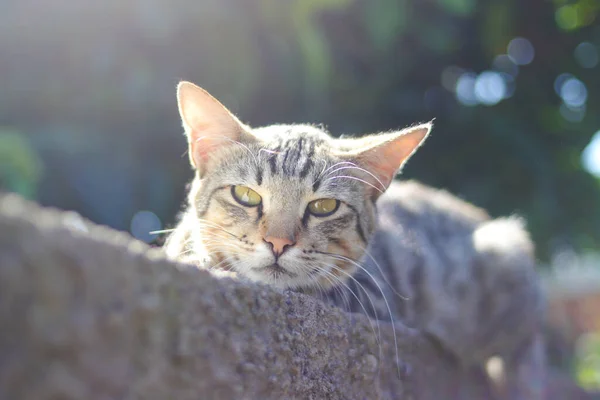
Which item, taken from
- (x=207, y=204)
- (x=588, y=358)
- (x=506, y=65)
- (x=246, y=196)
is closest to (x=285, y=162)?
(x=246, y=196)

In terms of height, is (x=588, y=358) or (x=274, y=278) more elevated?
(x=588, y=358)

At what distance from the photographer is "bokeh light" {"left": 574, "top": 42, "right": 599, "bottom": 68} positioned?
10.7 ft

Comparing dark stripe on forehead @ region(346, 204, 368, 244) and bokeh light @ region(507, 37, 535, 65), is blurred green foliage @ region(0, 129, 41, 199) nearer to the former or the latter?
dark stripe on forehead @ region(346, 204, 368, 244)

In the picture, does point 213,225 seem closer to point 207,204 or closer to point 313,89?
point 207,204

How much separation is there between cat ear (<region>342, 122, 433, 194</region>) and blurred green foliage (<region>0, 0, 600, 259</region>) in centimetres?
96

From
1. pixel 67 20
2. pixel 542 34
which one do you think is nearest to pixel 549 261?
pixel 542 34

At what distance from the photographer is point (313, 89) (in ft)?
8.66

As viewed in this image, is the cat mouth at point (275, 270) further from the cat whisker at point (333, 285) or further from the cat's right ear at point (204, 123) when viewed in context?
the cat's right ear at point (204, 123)

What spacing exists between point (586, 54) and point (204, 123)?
261 centimetres

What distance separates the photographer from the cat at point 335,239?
4.90 ft

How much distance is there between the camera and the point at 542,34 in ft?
10.9

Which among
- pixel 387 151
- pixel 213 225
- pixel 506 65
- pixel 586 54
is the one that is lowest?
pixel 213 225

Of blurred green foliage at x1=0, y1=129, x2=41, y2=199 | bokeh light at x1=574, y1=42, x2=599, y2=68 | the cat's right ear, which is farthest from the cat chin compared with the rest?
bokeh light at x1=574, y1=42, x2=599, y2=68

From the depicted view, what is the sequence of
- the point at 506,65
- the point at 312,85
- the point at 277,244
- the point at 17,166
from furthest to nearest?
1. the point at 506,65
2. the point at 312,85
3. the point at 17,166
4. the point at 277,244
